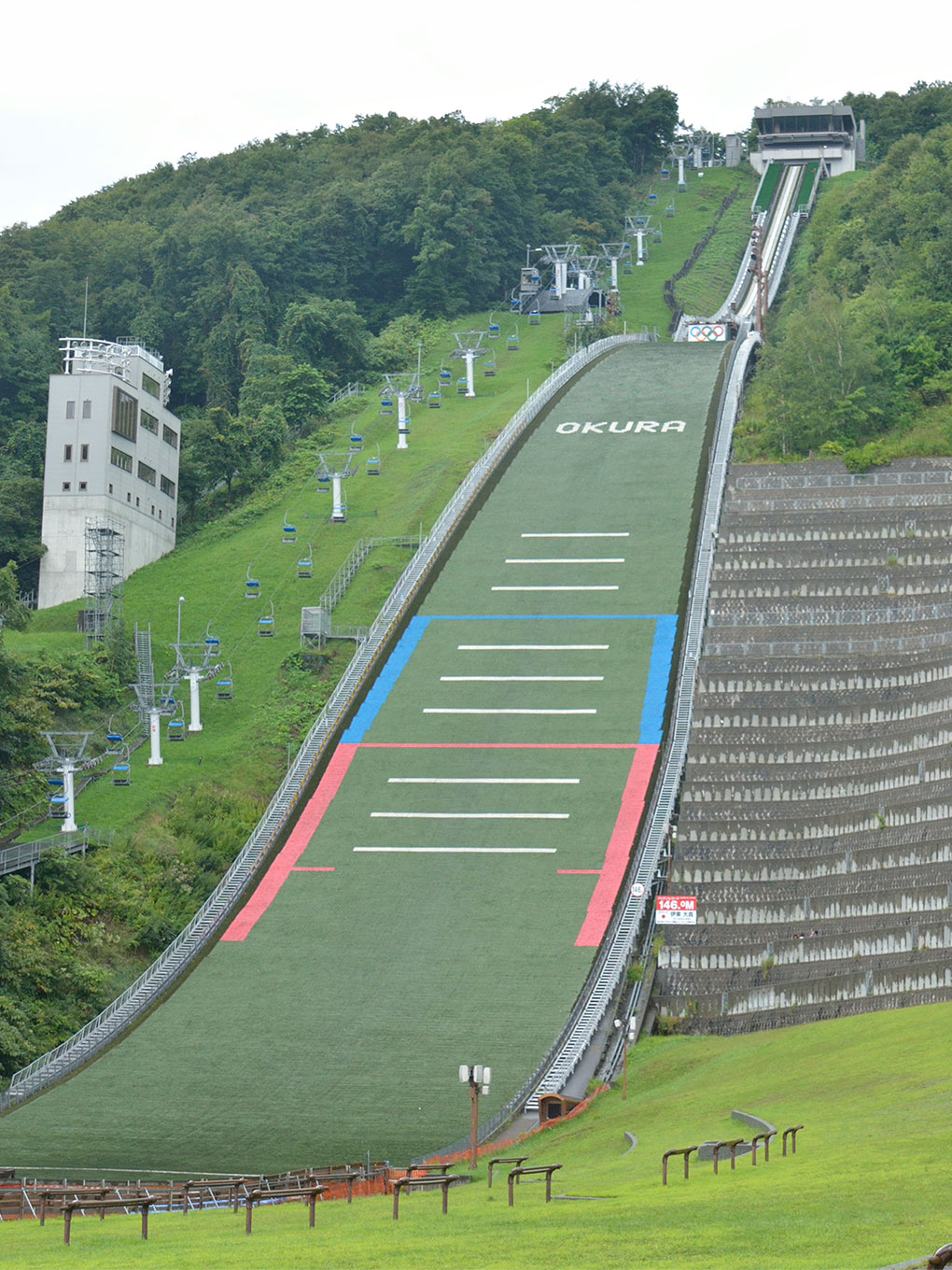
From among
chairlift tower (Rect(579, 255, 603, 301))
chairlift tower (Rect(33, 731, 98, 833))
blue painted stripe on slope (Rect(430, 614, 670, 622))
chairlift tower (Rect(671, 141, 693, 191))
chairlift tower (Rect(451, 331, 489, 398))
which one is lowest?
chairlift tower (Rect(33, 731, 98, 833))

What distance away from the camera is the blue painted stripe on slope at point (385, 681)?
61375 mm

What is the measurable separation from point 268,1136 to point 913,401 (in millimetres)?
51522

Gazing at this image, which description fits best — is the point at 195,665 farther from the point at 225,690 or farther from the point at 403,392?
the point at 403,392

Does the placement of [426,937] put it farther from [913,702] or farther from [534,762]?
[913,702]

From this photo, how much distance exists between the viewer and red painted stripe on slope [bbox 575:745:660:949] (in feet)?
163

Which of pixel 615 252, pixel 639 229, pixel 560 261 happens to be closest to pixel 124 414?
pixel 560 261

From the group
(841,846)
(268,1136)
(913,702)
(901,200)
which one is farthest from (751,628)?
(901,200)

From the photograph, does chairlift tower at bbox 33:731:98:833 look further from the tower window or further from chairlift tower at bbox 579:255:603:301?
chairlift tower at bbox 579:255:603:301

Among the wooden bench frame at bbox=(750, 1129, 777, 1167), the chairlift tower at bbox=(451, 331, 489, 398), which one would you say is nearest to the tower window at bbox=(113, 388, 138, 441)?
the chairlift tower at bbox=(451, 331, 489, 398)

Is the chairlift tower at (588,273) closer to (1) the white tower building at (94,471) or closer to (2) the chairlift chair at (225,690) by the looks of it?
(1) the white tower building at (94,471)

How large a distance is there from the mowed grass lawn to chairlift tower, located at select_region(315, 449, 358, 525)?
44867 mm

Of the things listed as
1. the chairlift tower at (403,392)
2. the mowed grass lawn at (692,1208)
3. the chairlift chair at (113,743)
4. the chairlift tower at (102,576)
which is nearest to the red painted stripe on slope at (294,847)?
the chairlift chair at (113,743)

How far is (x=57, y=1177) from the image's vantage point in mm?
37438

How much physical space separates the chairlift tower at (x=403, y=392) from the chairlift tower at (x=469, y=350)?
2.48 meters
